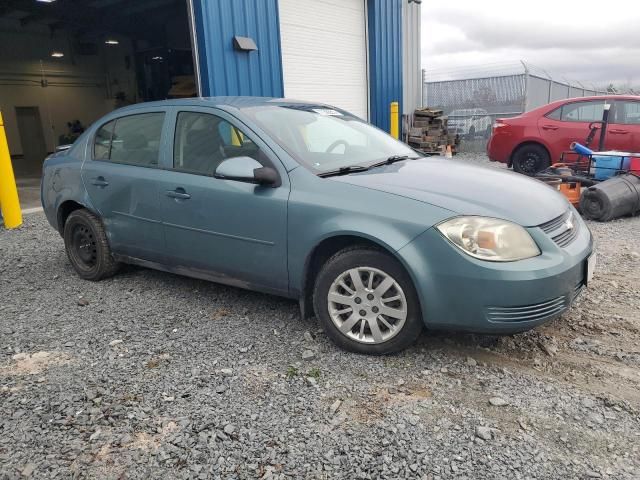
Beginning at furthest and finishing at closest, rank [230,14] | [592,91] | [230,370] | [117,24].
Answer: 1. [592,91]
2. [117,24]
3. [230,14]
4. [230,370]

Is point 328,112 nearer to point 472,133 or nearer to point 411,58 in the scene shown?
point 411,58

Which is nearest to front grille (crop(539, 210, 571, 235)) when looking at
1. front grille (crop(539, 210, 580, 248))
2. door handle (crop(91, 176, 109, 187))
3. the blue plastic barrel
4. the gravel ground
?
front grille (crop(539, 210, 580, 248))

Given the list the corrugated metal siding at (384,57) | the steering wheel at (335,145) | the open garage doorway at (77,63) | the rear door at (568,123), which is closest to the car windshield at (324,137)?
the steering wheel at (335,145)

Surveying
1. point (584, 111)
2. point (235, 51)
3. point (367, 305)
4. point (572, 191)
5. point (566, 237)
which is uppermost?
point (235, 51)

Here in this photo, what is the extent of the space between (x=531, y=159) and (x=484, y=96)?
7478 millimetres

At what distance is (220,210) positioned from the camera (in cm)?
354

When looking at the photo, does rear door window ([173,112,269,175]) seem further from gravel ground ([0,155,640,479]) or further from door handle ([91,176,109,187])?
gravel ground ([0,155,640,479])

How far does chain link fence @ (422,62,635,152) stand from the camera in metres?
15.3

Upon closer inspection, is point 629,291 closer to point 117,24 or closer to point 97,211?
point 97,211

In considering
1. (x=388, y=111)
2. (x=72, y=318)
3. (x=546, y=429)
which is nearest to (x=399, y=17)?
(x=388, y=111)

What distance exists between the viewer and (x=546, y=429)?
7.87 feet

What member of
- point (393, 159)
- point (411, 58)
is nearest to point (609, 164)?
point (393, 159)

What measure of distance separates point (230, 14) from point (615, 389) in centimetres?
766

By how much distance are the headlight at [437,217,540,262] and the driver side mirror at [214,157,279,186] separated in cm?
113
